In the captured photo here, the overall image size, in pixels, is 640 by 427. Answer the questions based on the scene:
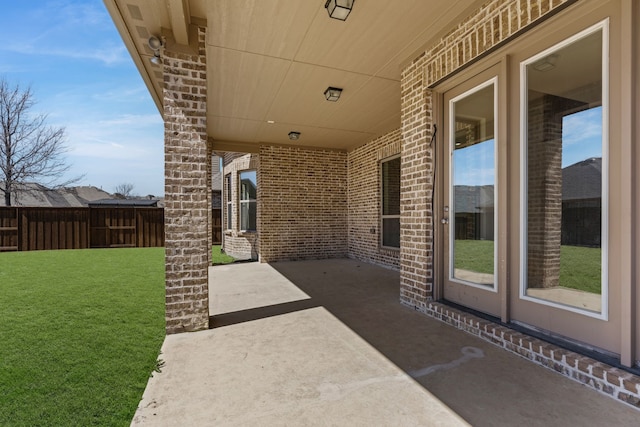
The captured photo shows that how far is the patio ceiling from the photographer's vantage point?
2.89 m

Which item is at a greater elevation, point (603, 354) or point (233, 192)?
point (233, 192)

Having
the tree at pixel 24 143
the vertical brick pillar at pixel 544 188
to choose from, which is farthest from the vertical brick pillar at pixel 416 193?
the tree at pixel 24 143

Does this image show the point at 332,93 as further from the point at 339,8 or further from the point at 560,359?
the point at 560,359

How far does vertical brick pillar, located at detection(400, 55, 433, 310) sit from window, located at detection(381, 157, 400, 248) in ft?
9.85

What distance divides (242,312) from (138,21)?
10.4ft

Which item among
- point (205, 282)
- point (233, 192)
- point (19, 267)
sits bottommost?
point (19, 267)

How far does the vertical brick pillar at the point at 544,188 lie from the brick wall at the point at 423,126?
0.71 m

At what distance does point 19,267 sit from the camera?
22.5 feet

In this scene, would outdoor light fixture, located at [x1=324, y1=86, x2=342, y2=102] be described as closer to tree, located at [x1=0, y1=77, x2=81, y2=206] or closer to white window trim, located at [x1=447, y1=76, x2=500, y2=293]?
white window trim, located at [x1=447, y1=76, x2=500, y2=293]

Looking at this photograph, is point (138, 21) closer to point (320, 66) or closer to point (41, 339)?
point (320, 66)

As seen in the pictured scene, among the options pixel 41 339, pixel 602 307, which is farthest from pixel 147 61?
pixel 602 307

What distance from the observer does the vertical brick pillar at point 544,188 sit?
248 centimetres

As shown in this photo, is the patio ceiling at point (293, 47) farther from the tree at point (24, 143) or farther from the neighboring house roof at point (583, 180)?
the tree at point (24, 143)

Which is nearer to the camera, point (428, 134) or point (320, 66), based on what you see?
point (428, 134)
